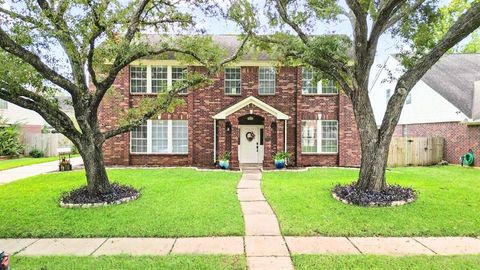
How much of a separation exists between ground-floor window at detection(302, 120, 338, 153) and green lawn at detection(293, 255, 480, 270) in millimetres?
13295

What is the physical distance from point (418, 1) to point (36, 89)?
11.2 meters

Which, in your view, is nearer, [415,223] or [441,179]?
[415,223]

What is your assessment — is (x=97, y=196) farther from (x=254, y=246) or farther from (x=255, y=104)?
(x=255, y=104)

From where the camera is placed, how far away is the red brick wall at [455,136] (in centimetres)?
1922

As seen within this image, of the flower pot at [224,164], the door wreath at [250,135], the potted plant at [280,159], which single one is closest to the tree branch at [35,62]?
the flower pot at [224,164]

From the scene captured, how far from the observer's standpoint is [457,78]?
2259 centimetres

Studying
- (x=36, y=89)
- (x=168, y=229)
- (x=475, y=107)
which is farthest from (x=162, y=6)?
(x=475, y=107)

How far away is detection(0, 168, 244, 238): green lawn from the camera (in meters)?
7.37

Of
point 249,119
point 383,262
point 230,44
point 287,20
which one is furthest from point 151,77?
point 383,262

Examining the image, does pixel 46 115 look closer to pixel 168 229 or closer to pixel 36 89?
pixel 36 89

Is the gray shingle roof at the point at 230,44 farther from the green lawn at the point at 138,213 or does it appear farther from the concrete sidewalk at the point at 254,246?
the concrete sidewalk at the point at 254,246

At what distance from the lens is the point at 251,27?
12414 mm

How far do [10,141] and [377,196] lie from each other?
2559 cm

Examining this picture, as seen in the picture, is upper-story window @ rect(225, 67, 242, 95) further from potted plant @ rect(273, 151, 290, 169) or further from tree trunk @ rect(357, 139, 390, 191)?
tree trunk @ rect(357, 139, 390, 191)
